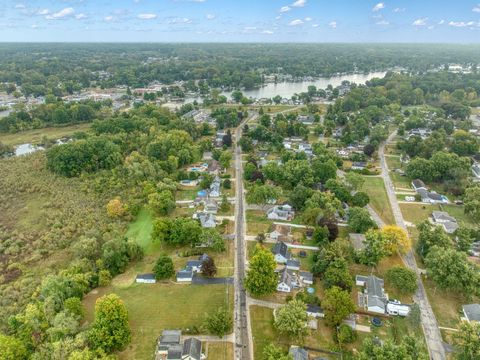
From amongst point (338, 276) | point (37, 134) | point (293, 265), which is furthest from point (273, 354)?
point (37, 134)

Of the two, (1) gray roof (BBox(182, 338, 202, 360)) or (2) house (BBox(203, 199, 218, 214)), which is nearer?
(1) gray roof (BBox(182, 338, 202, 360))

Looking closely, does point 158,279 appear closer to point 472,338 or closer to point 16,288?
point 16,288

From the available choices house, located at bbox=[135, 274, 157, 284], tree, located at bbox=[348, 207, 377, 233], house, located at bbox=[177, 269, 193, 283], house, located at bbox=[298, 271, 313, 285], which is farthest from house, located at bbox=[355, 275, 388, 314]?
house, located at bbox=[135, 274, 157, 284]

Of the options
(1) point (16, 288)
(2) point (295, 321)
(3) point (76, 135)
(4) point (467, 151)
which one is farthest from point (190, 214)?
(4) point (467, 151)

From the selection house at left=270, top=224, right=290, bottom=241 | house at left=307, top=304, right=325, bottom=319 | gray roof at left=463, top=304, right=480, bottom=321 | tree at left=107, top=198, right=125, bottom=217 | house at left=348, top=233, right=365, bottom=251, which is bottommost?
house at left=307, top=304, right=325, bottom=319

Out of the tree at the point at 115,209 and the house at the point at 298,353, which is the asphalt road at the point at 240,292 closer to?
the house at the point at 298,353

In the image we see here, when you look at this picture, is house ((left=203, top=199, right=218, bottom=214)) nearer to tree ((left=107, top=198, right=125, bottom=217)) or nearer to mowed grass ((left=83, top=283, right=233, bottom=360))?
tree ((left=107, top=198, right=125, bottom=217))
